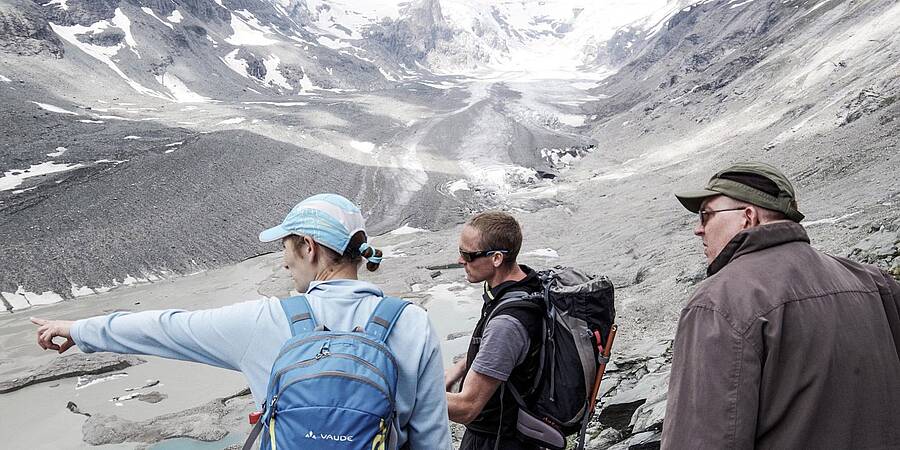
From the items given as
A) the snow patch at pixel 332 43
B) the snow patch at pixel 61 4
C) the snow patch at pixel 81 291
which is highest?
the snow patch at pixel 61 4

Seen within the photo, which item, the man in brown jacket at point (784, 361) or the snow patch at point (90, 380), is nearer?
the man in brown jacket at point (784, 361)

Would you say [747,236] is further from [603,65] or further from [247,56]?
[603,65]

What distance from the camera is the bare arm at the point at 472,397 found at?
2461mm

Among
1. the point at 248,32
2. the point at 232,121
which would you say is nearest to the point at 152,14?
the point at 248,32

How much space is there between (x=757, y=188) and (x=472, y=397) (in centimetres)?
130

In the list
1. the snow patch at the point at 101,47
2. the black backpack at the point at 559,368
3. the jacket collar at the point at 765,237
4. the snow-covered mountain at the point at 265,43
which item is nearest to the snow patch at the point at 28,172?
the black backpack at the point at 559,368

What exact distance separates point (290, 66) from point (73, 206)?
42902 mm

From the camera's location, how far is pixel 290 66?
54969 millimetres

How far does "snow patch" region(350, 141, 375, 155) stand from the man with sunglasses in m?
22.1

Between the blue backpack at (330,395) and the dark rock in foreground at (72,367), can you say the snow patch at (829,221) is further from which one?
the dark rock in foreground at (72,367)

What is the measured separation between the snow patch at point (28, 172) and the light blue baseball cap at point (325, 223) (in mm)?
16749

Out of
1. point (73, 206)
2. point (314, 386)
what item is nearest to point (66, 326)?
point (314, 386)

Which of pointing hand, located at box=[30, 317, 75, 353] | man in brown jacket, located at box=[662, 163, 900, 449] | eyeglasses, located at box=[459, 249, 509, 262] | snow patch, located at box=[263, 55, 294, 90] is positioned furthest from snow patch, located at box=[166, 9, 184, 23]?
man in brown jacket, located at box=[662, 163, 900, 449]

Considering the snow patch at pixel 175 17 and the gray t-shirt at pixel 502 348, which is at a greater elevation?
the snow patch at pixel 175 17
